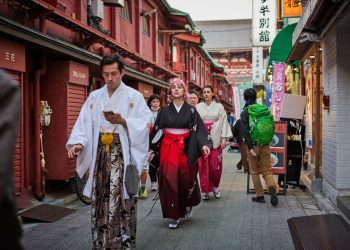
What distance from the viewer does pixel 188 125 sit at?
6938 mm

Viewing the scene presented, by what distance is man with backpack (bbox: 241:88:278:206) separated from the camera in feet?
27.9

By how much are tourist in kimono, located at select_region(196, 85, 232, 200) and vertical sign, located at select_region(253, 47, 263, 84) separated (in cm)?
2160

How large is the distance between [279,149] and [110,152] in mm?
5425

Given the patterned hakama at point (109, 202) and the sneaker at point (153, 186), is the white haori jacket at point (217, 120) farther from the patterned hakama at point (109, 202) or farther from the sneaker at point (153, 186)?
the patterned hakama at point (109, 202)

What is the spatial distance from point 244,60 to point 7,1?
156 feet

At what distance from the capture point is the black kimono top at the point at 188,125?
22.5 feet

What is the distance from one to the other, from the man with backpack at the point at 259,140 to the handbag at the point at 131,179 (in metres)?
3.88

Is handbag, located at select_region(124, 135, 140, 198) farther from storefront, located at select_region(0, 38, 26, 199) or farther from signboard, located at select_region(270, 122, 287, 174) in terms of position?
signboard, located at select_region(270, 122, 287, 174)

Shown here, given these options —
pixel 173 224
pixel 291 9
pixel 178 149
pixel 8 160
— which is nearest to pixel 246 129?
pixel 178 149

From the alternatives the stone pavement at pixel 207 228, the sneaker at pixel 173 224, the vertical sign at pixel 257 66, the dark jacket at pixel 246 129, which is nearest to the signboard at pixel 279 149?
the stone pavement at pixel 207 228

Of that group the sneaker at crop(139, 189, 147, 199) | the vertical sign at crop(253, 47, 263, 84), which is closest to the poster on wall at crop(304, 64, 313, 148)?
the sneaker at crop(139, 189, 147, 199)

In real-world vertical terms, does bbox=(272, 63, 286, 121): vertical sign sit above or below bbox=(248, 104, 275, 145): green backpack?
A: above

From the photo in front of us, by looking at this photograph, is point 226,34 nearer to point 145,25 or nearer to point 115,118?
point 145,25

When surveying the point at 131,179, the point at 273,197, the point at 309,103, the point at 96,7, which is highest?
the point at 96,7
